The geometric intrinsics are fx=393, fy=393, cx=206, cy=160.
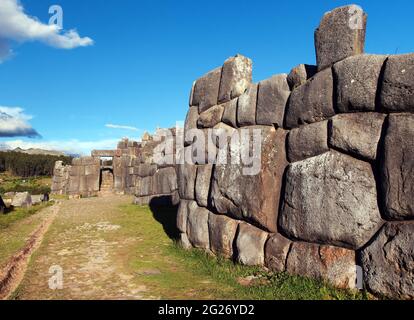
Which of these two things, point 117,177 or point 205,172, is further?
point 117,177

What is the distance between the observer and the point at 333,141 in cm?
510

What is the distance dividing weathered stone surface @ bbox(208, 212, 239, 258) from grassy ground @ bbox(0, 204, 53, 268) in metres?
3.90

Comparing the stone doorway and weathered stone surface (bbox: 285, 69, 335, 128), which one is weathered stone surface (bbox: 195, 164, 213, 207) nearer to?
weathered stone surface (bbox: 285, 69, 335, 128)

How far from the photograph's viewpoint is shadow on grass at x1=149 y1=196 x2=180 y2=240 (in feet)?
34.9

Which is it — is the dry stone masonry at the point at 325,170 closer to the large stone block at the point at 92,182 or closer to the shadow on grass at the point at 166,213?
the shadow on grass at the point at 166,213

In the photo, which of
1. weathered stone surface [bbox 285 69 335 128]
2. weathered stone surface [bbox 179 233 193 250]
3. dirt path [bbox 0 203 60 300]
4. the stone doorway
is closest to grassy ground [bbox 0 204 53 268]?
dirt path [bbox 0 203 60 300]

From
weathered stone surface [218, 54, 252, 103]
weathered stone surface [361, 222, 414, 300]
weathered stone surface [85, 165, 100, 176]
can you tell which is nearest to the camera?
weathered stone surface [361, 222, 414, 300]

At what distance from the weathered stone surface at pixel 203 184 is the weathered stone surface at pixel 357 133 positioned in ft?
10.8

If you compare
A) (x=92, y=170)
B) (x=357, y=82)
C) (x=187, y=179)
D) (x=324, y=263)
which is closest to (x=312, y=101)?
(x=357, y=82)

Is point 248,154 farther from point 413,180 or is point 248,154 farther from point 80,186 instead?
point 80,186

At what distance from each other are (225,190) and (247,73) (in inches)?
92.3

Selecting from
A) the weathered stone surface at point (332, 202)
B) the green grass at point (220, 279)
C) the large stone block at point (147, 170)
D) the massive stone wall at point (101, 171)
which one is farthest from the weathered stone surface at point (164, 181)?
the weathered stone surface at point (332, 202)

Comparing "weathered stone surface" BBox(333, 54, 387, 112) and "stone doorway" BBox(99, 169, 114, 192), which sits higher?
"weathered stone surface" BBox(333, 54, 387, 112)
